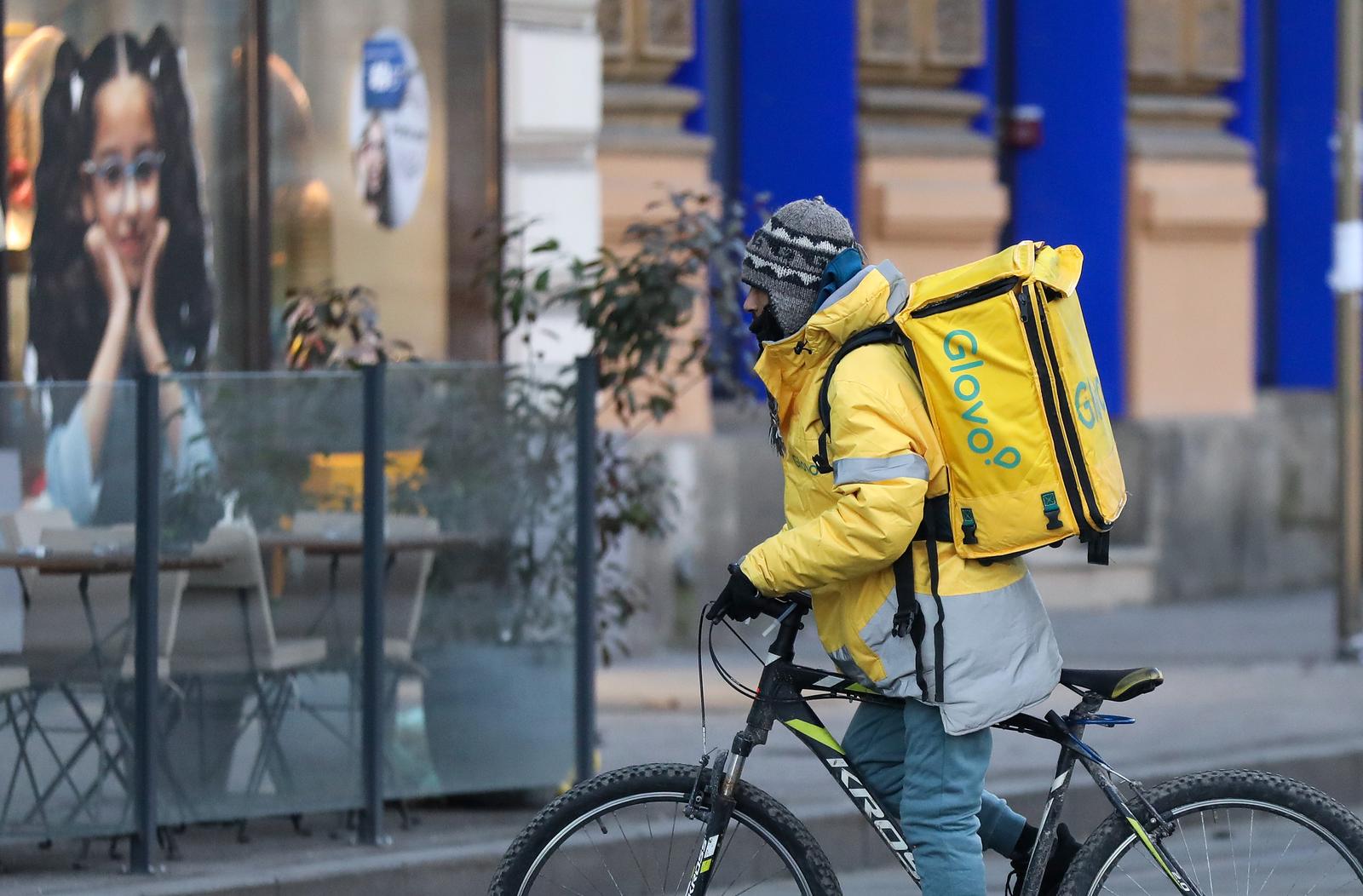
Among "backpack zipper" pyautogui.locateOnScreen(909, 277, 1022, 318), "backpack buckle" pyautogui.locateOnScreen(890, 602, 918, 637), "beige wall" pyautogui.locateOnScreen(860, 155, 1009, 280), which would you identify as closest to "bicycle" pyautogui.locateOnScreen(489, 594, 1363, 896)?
"backpack buckle" pyautogui.locateOnScreen(890, 602, 918, 637)

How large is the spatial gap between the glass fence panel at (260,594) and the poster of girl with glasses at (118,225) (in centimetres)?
186

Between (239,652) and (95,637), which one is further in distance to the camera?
(239,652)

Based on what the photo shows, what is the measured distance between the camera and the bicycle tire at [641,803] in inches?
169

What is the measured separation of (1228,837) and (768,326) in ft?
4.53

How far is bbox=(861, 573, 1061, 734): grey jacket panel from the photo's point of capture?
421 cm

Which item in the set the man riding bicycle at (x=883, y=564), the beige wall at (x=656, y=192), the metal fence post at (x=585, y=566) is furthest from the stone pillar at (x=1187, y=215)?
the man riding bicycle at (x=883, y=564)

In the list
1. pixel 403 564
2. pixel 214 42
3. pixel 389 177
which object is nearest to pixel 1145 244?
pixel 389 177

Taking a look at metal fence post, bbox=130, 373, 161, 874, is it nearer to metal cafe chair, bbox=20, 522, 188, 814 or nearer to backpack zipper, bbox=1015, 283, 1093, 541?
metal cafe chair, bbox=20, 522, 188, 814

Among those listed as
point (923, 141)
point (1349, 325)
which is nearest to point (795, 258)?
point (1349, 325)

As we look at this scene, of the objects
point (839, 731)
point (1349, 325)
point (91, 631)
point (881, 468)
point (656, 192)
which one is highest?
point (656, 192)

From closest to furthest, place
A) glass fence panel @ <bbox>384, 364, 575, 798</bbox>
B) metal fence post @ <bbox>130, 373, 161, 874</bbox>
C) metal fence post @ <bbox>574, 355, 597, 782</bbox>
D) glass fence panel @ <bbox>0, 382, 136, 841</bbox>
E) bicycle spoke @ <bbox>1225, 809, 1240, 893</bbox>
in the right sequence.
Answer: bicycle spoke @ <bbox>1225, 809, 1240, 893</bbox> → glass fence panel @ <bbox>0, 382, 136, 841</bbox> → metal fence post @ <bbox>130, 373, 161, 874</bbox> → glass fence panel @ <bbox>384, 364, 575, 798</bbox> → metal fence post @ <bbox>574, 355, 597, 782</bbox>

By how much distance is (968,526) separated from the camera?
418 centimetres

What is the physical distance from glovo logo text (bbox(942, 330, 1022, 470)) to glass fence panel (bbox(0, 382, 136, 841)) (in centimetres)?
285

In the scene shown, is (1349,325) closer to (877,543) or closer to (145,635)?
(145,635)
